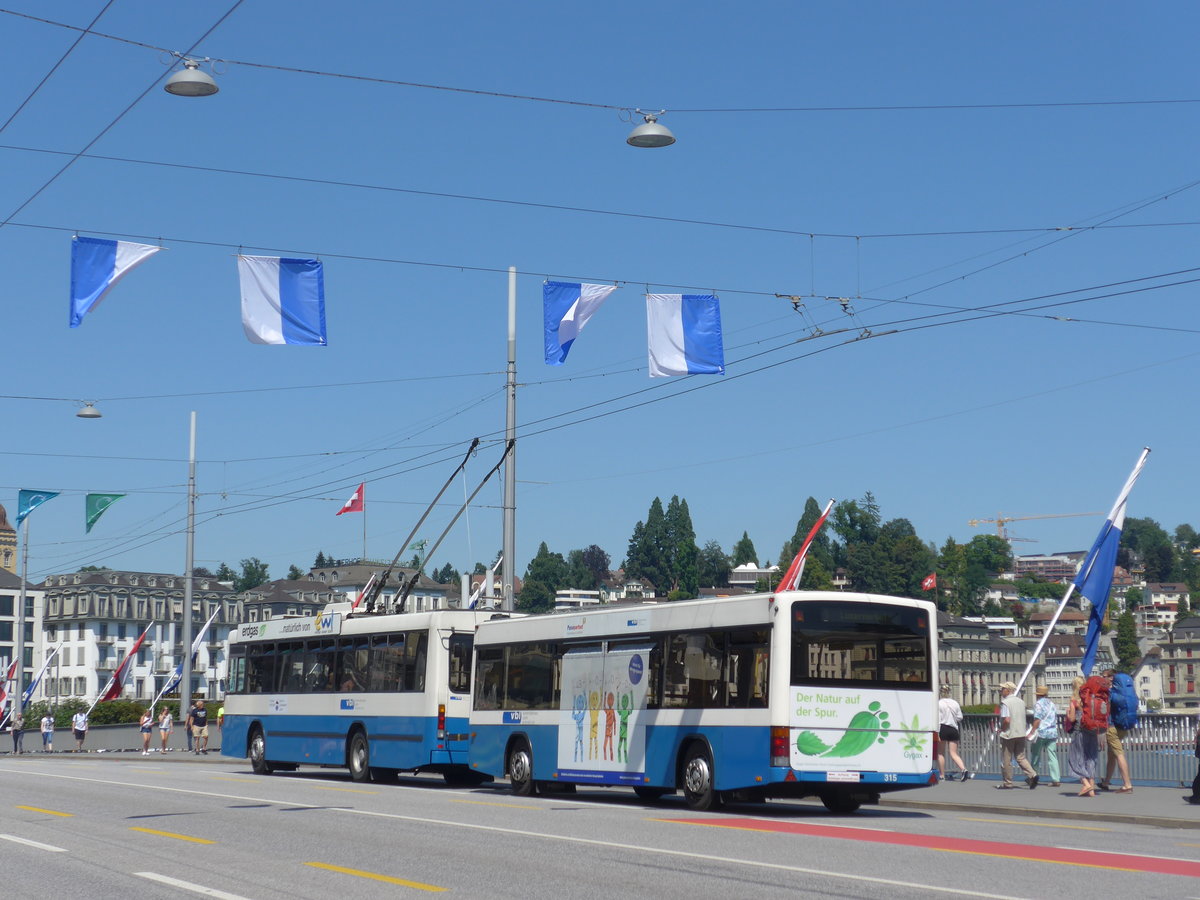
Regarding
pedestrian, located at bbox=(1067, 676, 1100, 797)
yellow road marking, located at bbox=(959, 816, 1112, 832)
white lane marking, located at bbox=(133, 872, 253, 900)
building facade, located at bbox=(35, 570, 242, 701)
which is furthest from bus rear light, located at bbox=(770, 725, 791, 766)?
building facade, located at bbox=(35, 570, 242, 701)

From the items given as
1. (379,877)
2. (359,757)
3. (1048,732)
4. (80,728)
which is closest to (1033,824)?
(1048,732)

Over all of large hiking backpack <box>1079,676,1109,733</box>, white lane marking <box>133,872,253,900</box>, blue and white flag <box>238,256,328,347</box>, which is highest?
blue and white flag <box>238,256,328,347</box>

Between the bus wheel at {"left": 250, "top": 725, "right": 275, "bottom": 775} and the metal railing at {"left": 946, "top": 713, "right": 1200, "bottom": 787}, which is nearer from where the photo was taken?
the metal railing at {"left": 946, "top": 713, "right": 1200, "bottom": 787}

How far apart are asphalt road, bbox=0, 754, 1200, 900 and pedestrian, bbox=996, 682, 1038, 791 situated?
62.3 inches

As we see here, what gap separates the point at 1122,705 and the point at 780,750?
5.98 metres

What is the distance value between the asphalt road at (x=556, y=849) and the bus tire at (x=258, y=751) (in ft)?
28.6

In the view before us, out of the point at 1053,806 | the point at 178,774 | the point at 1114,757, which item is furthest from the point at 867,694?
the point at 178,774

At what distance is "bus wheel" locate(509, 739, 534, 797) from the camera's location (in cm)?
2434

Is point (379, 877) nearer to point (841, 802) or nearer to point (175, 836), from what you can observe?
point (175, 836)

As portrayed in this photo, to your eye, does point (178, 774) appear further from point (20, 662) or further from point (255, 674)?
point (20, 662)

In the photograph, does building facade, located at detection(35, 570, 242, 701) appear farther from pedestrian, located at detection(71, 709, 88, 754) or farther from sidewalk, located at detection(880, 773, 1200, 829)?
sidewalk, located at detection(880, 773, 1200, 829)

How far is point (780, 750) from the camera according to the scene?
19.3m

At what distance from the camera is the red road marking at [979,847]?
1342 cm

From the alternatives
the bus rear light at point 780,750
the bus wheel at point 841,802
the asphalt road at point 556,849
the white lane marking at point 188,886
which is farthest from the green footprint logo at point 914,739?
the white lane marking at point 188,886
